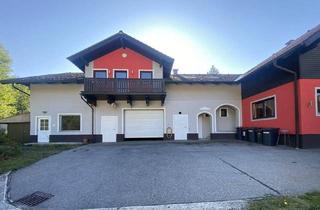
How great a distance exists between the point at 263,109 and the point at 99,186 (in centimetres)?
1260

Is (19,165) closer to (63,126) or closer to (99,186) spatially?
(99,186)

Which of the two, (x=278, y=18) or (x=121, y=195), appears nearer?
(x=121, y=195)

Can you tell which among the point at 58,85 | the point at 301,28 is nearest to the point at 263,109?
the point at 301,28

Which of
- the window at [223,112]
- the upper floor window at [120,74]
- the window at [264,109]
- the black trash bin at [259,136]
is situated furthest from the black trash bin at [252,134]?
the upper floor window at [120,74]

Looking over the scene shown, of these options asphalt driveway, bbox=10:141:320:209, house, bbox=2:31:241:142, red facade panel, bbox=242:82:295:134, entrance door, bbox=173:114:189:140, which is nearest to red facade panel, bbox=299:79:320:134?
red facade panel, bbox=242:82:295:134

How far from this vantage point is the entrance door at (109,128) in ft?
61.4

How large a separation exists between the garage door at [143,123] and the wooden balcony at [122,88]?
1811mm

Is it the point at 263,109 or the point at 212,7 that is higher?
the point at 212,7

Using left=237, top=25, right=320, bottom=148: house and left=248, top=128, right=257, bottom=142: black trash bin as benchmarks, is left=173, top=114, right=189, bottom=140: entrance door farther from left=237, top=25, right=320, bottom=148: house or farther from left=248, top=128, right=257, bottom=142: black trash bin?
left=237, top=25, right=320, bottom=148: house

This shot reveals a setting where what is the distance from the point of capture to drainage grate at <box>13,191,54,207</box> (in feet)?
18.7

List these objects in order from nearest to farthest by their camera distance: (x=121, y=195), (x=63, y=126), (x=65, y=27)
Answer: (x=121, y=195)
(x=65, y=27)
(x=63, y=126)

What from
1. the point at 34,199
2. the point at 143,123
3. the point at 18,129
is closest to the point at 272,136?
the point at 143,123

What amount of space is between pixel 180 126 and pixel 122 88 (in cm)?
500

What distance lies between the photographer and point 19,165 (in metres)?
9.48
